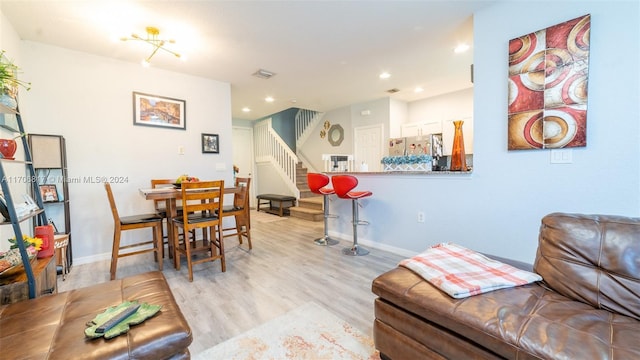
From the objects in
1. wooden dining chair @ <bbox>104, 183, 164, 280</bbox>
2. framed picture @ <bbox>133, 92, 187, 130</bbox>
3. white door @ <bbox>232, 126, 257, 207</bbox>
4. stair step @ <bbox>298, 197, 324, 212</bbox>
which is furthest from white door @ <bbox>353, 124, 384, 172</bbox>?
wooden dining chair @ <bbox>104, 183, 164, 280</bbox>

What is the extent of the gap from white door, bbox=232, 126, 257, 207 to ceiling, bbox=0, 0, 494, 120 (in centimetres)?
320

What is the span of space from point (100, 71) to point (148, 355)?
3612mm

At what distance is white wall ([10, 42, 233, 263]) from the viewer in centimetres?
287

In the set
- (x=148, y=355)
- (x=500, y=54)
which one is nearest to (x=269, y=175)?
(x=500, y=54)

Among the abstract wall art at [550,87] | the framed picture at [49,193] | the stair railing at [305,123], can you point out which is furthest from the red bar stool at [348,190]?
the stair railing at [305,123]

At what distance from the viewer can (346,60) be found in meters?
3.53

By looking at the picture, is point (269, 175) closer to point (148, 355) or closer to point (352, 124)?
point (352, 124)

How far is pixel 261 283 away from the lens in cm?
245

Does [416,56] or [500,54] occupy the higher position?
[416,56]

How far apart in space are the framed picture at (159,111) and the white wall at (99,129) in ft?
0.20

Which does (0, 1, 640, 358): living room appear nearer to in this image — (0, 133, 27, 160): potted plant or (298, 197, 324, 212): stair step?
(0, 133, 27, 160): potted plant

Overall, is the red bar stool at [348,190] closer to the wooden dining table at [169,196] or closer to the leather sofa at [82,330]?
the wooden dining table at [169,196]

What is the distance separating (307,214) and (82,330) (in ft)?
14.5

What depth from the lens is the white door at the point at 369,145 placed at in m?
5.75
